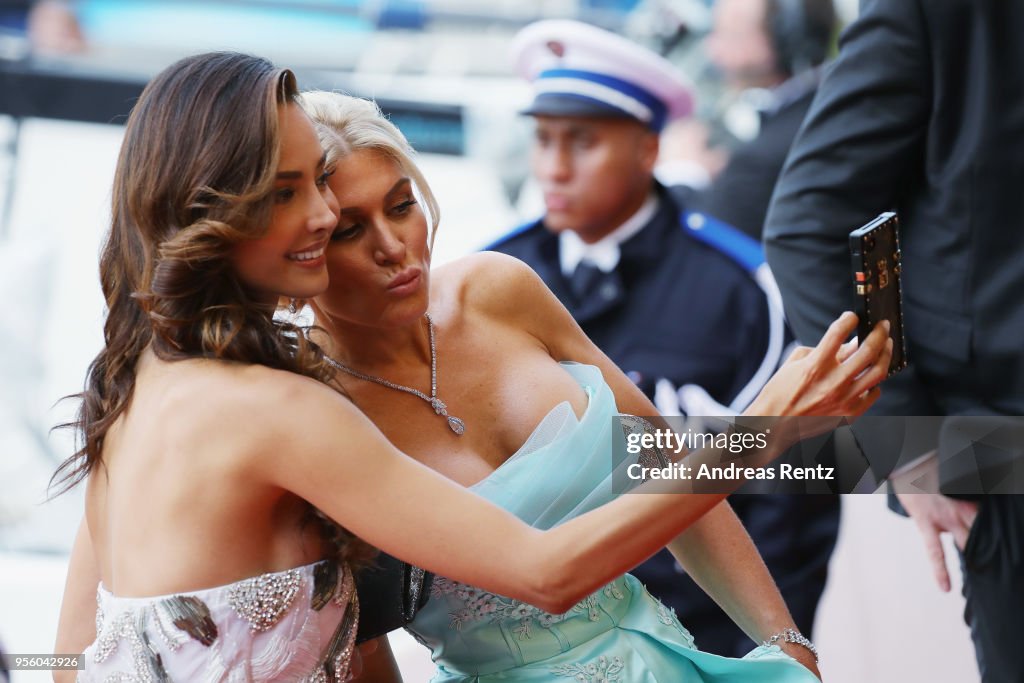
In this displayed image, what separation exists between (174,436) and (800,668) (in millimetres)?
873

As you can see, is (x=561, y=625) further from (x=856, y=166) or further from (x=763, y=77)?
(x=763, y=77)

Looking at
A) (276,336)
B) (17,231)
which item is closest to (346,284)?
(276,336)

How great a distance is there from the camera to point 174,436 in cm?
150

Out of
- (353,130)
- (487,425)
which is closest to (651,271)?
(487,425)

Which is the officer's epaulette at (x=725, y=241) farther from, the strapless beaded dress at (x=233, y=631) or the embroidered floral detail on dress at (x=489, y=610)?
the strapless beaded dress at (x=233, y=631)

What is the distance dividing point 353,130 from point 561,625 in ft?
2.33

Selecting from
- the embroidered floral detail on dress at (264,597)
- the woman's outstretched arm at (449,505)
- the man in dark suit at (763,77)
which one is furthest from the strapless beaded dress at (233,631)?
the man in dark suit at (763,77)

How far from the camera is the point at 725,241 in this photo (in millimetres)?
3111

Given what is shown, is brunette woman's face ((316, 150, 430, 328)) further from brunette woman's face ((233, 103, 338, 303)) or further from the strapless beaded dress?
the strapless beaded dress

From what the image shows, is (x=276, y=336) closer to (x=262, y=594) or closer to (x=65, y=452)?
(x=262, y=594)

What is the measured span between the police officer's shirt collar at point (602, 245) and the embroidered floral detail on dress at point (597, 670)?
1.44m

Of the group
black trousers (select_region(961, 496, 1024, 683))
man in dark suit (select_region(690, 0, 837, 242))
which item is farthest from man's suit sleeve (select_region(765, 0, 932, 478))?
man in dark suit (select_region(690, 0, 837, 242))

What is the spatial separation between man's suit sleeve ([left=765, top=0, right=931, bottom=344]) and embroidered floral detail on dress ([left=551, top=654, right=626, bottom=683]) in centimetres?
62

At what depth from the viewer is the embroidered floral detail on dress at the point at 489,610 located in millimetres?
1727
